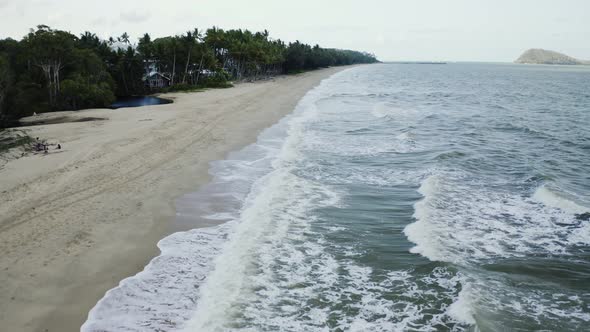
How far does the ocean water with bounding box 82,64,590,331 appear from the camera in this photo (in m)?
8.20

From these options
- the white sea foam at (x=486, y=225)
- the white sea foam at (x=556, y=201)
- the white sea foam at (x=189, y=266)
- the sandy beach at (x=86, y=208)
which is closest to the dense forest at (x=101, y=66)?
the sandy beach at (x=86, y=208)

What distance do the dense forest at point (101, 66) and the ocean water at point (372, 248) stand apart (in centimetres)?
2603

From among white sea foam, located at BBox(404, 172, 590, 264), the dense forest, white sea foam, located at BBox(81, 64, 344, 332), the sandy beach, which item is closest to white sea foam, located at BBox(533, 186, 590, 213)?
white sea foam, located at BBox(404, 172, 590, 264)

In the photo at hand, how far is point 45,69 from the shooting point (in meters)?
39.2

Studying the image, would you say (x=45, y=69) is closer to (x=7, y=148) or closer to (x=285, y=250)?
(x=7, y=148)

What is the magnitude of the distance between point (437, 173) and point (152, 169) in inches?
468

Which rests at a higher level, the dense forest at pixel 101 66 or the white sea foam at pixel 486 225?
the dense forest at pixel 101 66

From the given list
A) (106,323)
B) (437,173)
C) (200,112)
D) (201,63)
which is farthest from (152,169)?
(201,63)

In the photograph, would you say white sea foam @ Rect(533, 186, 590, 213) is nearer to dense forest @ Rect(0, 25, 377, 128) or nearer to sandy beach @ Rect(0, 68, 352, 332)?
sandy beach @ Rect(0, 68, 352, 332)

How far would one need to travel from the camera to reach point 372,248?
1125 centimetres

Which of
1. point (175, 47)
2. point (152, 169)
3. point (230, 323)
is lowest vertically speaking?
point (230, 323)

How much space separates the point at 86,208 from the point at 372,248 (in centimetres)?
846

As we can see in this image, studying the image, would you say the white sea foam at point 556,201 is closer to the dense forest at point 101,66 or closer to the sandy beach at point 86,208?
the sandy beach at point 86,208

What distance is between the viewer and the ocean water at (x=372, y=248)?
8195 mm
